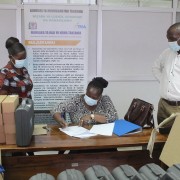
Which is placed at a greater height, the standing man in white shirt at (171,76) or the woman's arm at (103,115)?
the standing man in white shirt at (171,76)

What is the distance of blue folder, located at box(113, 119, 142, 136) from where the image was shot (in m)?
2.32

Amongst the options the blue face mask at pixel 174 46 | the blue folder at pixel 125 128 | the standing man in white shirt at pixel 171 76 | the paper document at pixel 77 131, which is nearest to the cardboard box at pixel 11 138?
the paper document at pixel 77 131

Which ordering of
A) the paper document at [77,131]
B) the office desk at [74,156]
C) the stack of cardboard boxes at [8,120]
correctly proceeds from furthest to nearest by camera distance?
the paper document at [77,131] → the office desk at [74,156] → the stack of cardboard boxes at [8,120]

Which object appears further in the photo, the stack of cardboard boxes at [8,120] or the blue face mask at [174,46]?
the blue face mask at [174,46]

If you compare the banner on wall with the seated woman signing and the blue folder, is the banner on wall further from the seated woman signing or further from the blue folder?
the blue folder

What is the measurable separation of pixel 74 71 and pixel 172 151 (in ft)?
6.71

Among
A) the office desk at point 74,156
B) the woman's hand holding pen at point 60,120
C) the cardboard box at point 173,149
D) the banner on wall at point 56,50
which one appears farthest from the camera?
the banner on wall at point 56,50

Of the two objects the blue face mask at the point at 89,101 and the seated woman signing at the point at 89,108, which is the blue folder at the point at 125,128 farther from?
the blue face mask at the point at 89,101

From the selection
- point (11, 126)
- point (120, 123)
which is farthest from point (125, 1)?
point (11, 126)

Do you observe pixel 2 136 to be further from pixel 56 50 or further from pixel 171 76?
pixel 56 50

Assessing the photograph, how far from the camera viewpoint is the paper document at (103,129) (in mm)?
2299

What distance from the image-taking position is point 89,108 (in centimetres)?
271

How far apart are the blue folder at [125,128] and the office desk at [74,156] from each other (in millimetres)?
69

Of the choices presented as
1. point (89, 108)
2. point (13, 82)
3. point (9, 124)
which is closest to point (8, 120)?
point (9, 124)
